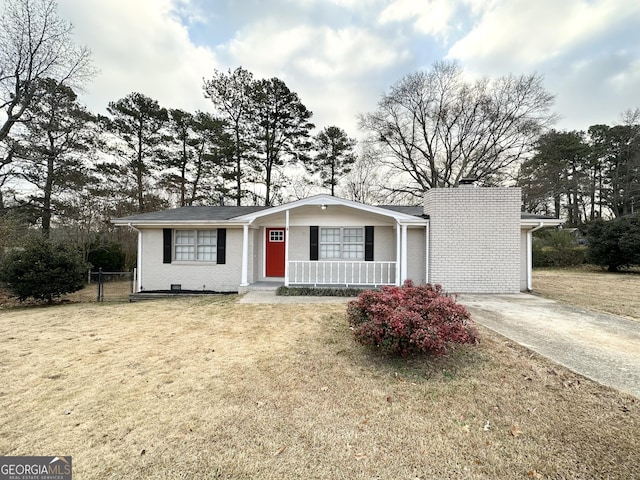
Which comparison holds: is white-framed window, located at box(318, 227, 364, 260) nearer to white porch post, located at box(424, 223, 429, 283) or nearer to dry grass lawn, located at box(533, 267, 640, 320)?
white porch post, located at box(424, 223, 429, 283)

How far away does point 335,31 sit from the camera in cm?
1205

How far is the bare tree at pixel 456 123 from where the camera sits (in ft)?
68.0

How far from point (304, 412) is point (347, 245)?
7.33 metres

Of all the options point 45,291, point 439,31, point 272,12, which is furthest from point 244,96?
point 45,291

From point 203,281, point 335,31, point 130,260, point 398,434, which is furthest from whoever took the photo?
point 130,260

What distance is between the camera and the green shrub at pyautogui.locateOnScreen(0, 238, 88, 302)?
326 inches

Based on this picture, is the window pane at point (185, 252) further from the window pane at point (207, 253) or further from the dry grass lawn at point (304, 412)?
the dry grass lawn at point (304, 412)

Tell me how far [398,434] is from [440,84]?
24.9 meters

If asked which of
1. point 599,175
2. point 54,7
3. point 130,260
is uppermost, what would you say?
point 54,7

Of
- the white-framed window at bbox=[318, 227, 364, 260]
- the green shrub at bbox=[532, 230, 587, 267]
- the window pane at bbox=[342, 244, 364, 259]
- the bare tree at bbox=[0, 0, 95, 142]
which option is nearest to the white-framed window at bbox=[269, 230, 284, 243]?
the white-framed window at bbox=[318, 227, 364, 260]

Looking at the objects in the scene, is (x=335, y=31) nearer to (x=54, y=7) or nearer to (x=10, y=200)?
(x=54, y=7)

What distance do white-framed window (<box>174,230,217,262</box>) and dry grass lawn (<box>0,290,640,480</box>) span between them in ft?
17.0

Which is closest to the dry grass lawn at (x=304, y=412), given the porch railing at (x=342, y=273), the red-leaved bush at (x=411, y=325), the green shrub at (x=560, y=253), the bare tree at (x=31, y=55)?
the red-leaved bush at (x=411, y=325)

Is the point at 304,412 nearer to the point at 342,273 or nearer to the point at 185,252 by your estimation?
the point at 342,273
